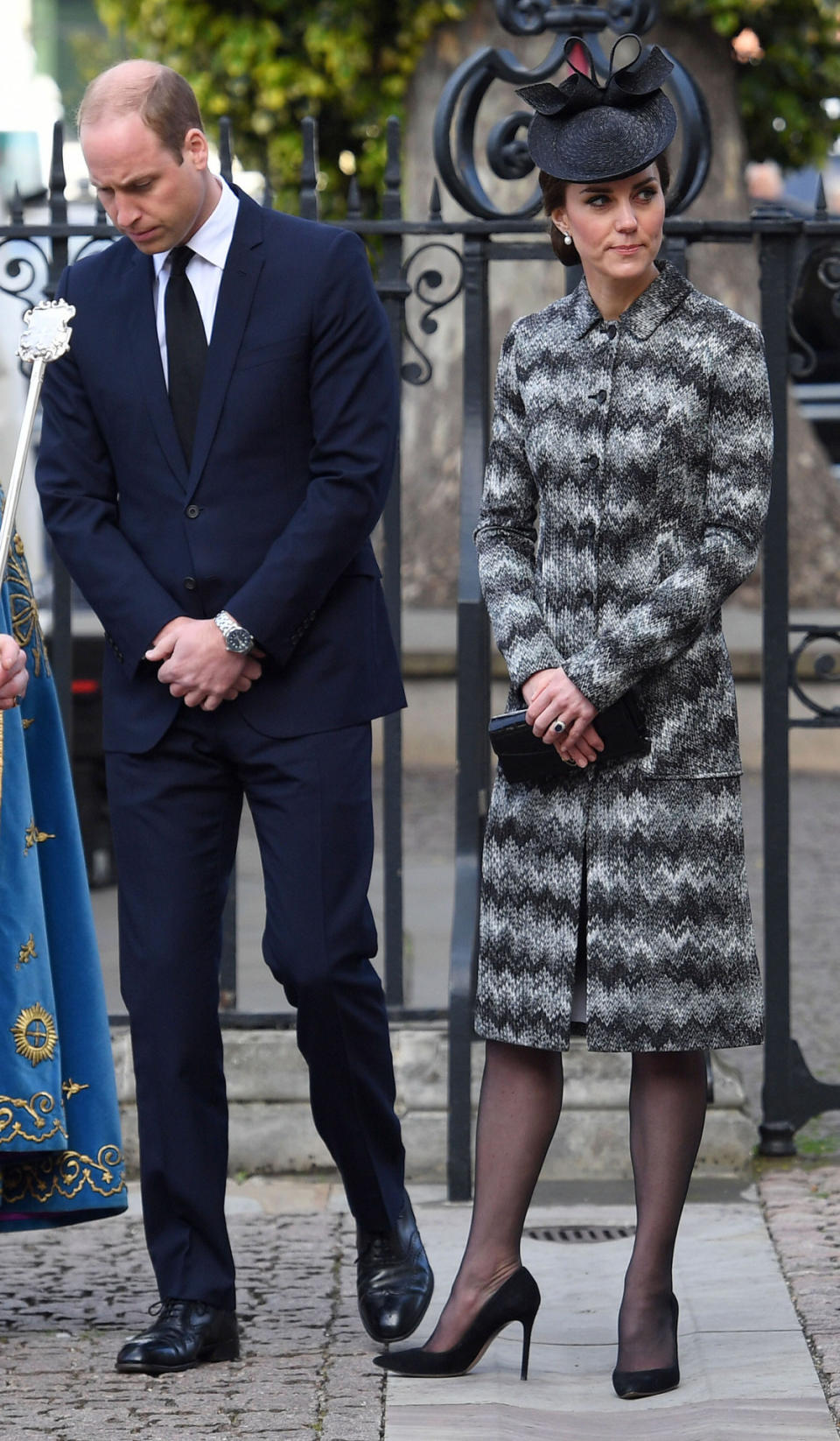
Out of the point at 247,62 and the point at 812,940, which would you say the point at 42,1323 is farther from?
the point at 247,62

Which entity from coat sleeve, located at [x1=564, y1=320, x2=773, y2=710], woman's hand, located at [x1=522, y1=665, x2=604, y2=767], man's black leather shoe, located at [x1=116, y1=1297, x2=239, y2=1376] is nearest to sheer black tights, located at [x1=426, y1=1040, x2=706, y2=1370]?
man's black leather shoe, located at [x1=116, y1=1297, x2=239, y2=1376]

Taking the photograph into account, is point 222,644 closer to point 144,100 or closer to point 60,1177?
point 144,100

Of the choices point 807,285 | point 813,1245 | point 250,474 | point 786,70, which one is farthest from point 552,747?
point 786,70

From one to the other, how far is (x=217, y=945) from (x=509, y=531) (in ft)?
2.67

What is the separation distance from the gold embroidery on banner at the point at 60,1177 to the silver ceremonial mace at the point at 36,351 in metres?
1.01

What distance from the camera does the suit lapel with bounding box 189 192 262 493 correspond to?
343 centimetres

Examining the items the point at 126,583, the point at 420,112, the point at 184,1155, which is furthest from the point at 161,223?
the point at 420,112

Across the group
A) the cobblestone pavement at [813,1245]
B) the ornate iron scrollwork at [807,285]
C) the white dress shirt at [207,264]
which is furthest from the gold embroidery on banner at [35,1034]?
the ornate iron scrollwork at [807,285]

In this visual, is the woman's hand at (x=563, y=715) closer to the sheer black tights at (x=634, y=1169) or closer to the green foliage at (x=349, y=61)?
the sheer black tights at (x=634, y=1169)

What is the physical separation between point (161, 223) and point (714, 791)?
120 centimetres

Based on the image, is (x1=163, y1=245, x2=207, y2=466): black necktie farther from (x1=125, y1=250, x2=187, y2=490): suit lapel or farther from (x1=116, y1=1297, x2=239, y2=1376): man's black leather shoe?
(x1=116, y1=1297, x2=239, y2=1376): man's black leather shoe

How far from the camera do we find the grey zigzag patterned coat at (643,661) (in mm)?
3279

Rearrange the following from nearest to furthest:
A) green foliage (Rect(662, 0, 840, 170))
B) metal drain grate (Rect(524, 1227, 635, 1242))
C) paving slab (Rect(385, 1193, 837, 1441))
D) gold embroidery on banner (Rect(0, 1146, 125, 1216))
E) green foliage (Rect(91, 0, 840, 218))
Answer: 1. paving slab (Rect(385, 1193, 837, 1441))
2. gold embroidery on banner (Rect(0, 1146, 125, 1216))
3. metal drain grate (Rect(524, 1227, 635, 1242))
4. green foliage (Rect(662, 0, 840, 170))
5. green foliage (Rect(91, 0, 840, 218))

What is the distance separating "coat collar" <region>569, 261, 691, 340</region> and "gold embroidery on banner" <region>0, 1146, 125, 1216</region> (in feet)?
5.19
